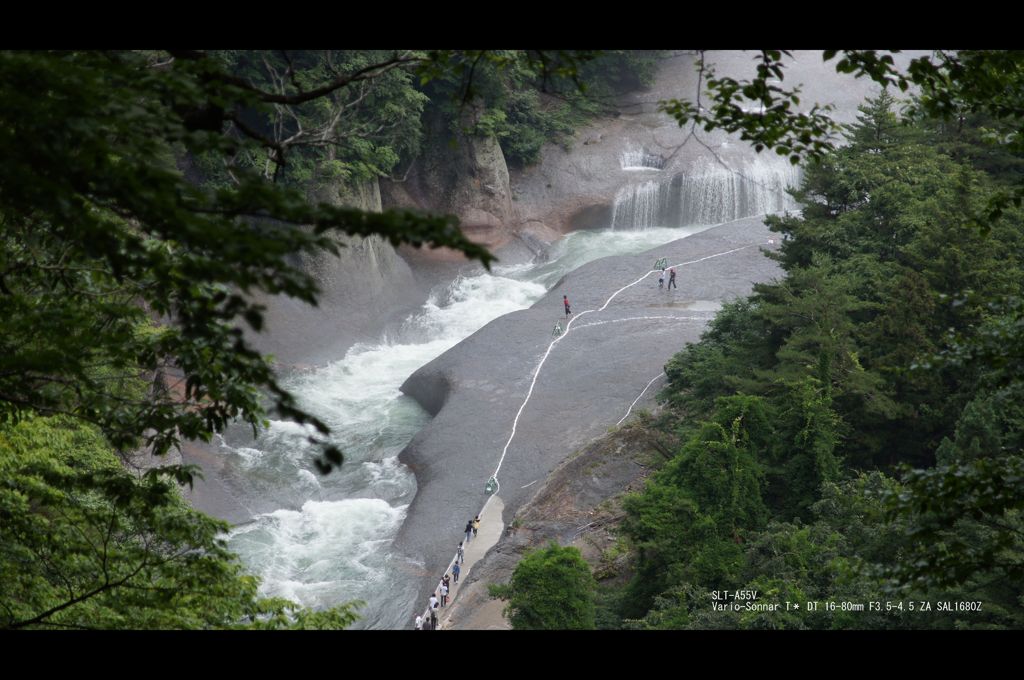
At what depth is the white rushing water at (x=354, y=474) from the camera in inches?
717

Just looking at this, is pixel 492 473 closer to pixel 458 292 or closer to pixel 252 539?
pixel 252 539

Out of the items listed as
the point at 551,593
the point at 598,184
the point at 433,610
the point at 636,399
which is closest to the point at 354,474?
the point at 636,399

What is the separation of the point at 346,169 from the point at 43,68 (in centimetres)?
2732

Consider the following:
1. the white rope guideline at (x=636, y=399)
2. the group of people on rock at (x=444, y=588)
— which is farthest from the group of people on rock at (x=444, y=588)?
the white rope guideline at (x=636, y=399)

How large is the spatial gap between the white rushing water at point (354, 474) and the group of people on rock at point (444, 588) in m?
0.66

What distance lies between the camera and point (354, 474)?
22.6 m

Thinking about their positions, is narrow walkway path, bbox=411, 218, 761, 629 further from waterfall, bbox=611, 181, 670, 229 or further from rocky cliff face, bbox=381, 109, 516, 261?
waterfall, bbox=611, 181, 670, 229

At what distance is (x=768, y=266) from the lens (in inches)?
1195

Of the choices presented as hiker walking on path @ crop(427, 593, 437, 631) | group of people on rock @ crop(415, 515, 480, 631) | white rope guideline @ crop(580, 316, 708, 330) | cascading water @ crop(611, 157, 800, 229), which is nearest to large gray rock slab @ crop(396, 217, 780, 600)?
white rope guideline @ crop(580, 316, 708, 330)

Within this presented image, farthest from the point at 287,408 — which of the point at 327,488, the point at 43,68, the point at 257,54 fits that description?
the point at 257,54

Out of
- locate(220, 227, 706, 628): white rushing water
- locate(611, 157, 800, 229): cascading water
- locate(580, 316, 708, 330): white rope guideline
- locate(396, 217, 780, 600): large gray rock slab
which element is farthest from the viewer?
locate(611, 157, 800, 229): cascading water

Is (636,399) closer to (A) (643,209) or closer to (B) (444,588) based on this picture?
(B) (444,588)

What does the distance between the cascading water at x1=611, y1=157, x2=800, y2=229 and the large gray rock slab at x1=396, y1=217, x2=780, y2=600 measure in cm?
563

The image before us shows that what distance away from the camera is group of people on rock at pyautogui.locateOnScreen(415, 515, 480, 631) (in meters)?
16.1
